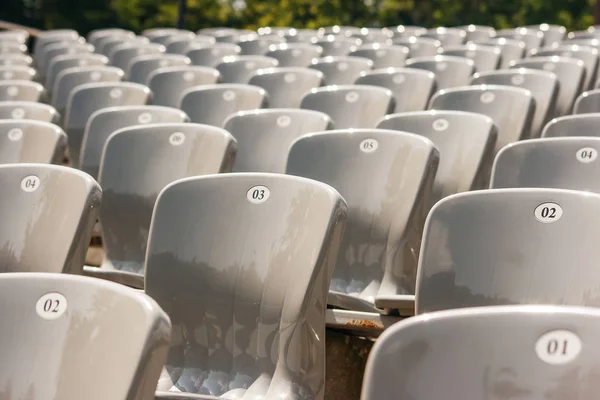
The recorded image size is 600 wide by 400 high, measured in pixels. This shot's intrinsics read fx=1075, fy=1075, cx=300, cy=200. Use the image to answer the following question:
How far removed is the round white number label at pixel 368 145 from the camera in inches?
123

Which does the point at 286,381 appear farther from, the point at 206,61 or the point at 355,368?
the point at 206,61

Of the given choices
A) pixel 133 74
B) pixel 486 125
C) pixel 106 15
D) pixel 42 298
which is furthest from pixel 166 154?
pixel 106 15

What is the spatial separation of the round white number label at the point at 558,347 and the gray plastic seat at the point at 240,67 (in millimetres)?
4928

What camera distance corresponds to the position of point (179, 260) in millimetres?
2510

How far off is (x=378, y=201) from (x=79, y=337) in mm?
1496

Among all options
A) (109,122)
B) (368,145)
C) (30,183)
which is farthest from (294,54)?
(30,183)

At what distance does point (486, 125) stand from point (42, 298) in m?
1.98

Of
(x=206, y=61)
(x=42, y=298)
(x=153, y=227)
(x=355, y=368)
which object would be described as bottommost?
(x=206, y=61)

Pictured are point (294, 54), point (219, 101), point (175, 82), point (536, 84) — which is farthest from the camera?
point (294, 54)

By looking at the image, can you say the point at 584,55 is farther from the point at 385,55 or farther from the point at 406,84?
the point at 406,84

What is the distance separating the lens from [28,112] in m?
4.28

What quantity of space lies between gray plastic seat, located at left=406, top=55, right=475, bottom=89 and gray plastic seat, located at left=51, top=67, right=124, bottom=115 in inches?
67.4

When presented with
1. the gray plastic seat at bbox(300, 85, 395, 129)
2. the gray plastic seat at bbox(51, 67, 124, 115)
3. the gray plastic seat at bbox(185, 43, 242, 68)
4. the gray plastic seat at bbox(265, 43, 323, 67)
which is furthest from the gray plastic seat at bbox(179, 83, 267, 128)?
the gray plastic seat at bbox(185, 43, 242, 68)

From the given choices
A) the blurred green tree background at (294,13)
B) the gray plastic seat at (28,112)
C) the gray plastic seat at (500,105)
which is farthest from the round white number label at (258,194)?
the blurred green tree background at (294,13)
